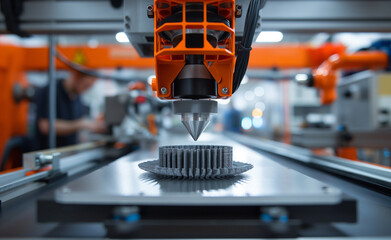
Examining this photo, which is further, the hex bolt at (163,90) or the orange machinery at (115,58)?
the orange machinery at (115,58)

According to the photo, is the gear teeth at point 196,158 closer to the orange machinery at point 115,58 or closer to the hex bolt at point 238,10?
the hex bolt at point 238,10

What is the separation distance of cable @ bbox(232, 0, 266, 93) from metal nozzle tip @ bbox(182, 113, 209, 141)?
0.12 meters

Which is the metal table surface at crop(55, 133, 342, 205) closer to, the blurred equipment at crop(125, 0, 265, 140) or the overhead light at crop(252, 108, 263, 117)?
the blurred equipment at crop(125, 0, 265, 140)

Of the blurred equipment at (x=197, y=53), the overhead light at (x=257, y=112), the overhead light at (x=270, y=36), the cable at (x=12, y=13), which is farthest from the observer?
the overhead light at (x=257, y=112)

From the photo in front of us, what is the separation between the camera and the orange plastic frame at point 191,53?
0.49 meters

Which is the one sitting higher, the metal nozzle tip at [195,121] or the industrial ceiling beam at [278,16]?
the industrial ceiling beam at [278,16]

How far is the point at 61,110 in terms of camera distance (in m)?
2.70

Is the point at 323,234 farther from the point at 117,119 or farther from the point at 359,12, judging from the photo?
the point at 117,119

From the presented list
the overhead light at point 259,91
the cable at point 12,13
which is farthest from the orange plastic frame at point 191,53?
the overhead light at point 259,91

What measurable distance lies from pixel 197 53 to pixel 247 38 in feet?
0.50

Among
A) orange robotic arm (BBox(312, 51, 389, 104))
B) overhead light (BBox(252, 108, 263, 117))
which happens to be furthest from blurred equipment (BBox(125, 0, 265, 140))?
overhead light (BBox(252, 108, 263, 117))

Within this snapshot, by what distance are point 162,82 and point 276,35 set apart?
2.52 ft

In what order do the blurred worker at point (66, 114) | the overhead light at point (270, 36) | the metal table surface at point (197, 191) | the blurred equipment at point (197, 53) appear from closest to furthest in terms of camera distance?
1. the metal table surface at point (197, 191)
2. the blurred equipment at point (197, 53)
3. the overhead light at point (270, 36)
4. the blurred worker at point (66, 114)

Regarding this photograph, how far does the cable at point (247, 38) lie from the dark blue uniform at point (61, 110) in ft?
7.92
